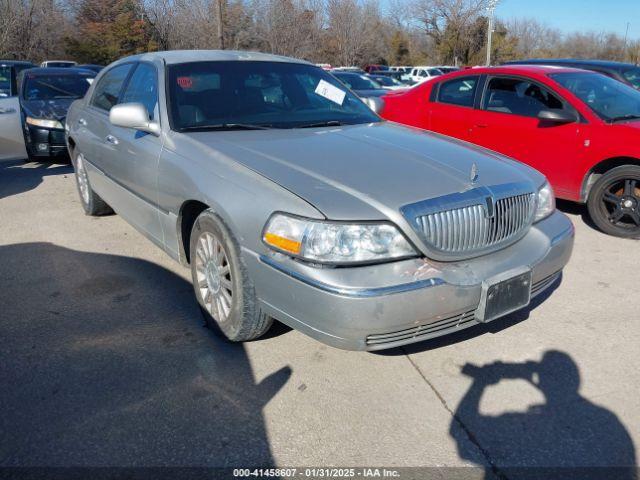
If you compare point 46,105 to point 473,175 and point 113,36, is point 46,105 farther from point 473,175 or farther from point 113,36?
point 113,36

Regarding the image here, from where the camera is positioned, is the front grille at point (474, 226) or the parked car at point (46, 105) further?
the parked car at point (46, 105)

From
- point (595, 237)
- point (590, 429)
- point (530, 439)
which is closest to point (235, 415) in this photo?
point (530, 439)

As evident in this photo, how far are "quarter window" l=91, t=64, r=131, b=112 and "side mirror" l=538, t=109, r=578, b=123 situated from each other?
3.78 meters

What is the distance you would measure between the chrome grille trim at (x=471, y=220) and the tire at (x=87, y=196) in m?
3.83

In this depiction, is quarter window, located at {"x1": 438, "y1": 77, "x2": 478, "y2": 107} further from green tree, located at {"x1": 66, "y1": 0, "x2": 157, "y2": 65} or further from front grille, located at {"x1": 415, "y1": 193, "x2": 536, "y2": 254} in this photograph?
green tree, located at {"x1": 66, "y1": 0, "x2": 157, "y2": 65}

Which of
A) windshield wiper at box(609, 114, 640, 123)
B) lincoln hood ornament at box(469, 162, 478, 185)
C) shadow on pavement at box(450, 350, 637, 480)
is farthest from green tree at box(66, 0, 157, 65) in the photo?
shadow on pavement at box(450, 350, 637, 480)

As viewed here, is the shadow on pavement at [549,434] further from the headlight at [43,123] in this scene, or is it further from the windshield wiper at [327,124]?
the headlight at [43,123]

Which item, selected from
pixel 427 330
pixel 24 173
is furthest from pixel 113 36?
pixel 427 330

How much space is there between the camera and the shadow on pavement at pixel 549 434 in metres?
2.31

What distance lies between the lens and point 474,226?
273 cm

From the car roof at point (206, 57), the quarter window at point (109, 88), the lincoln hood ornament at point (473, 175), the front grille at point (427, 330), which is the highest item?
the car roof at point (206, 57)

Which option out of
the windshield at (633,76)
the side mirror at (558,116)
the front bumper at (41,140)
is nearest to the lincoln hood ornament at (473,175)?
the side mirror at (558,116)

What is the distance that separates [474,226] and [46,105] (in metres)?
8.01

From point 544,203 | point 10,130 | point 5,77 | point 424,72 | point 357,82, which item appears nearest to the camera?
point 544,203
